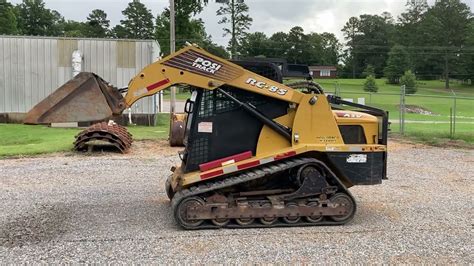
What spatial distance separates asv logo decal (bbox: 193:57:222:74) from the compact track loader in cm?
1

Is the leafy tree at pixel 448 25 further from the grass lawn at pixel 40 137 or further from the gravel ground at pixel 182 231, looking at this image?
the gravel ground at pixel 182 231

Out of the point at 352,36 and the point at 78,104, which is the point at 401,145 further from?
the point at 352,36

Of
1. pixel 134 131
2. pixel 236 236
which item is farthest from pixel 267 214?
pixel 134 131

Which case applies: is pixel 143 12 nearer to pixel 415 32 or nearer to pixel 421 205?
pixel 415 32

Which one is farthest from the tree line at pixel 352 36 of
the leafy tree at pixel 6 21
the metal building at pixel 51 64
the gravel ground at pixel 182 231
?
the gravel ground at pixel 182 231

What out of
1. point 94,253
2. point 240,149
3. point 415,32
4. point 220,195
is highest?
point 415,32

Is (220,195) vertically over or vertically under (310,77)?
under

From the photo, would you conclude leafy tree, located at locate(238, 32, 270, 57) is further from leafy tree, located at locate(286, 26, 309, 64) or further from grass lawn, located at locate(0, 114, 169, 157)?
grass lawn, located at locate(0, 114, 169, 157)

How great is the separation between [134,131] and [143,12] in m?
110

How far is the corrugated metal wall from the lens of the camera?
872 inches

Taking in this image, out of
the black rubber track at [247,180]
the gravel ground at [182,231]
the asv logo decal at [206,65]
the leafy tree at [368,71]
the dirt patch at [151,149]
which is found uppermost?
the leafy tree at [368,71]

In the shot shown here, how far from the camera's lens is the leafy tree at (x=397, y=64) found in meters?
93.0

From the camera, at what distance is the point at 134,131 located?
19.9 m

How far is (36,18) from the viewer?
120m
